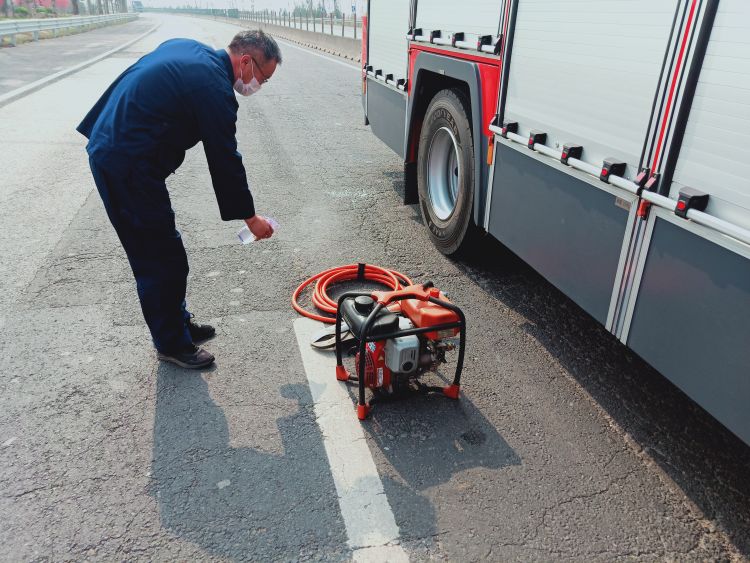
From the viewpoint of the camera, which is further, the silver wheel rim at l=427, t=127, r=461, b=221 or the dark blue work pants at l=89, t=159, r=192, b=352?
the silver wheel rim at l=427, t=127, r=461, b=221

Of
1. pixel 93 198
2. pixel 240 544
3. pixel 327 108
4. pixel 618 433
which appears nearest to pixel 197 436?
pixel 240 544

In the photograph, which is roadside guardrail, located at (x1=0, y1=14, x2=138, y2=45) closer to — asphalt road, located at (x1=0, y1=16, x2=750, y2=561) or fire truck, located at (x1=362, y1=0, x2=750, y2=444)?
asphalt road, located at (x1=0, y1=16, x2=750, y2=561)

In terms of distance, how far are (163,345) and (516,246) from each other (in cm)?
214

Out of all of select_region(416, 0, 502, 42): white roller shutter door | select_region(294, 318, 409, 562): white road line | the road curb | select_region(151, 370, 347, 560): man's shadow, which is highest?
select_region(416, 0, 502, 42): white roller shutter door

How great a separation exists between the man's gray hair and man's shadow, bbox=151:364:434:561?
181 cm

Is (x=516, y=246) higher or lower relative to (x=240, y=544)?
higher

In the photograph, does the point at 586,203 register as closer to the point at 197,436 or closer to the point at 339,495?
the point at 339,495

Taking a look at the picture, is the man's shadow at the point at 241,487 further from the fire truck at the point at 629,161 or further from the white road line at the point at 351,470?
the fire truck at the point at 629,161

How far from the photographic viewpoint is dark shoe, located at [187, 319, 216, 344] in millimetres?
3572

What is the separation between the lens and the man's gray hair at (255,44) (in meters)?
3.02

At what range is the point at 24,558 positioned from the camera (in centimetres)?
214

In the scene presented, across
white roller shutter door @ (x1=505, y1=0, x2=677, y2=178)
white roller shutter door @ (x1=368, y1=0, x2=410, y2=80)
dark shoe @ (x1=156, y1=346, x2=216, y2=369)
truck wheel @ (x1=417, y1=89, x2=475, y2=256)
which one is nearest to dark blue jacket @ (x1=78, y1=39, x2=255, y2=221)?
dark shoe @ (x1=156, y1=346, x2=216, y2=369)

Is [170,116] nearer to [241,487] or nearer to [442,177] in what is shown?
[241,487]

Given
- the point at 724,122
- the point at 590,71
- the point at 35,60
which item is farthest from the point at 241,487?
the point at 35,60
